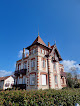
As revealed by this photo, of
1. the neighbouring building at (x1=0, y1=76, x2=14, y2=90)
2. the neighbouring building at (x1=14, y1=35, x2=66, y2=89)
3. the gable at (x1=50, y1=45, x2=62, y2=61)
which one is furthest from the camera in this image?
the neighbouring building at (x1=0, y1=76, x2=14, y2=90)

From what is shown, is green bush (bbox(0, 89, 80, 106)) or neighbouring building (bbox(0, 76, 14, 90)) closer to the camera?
green bush (bbox(0, 89, 80, 106))

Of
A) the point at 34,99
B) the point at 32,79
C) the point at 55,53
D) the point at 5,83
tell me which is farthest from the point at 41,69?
the point at 5,83

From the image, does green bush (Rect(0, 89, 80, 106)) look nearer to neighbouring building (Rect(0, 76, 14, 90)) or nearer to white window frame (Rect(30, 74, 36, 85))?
white window frame (Rect(30, 74, 36, 85))

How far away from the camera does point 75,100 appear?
21.4 feet

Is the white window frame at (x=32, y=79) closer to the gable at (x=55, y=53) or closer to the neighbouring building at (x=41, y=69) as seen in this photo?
the neighbouring building at (x=41, y=69)

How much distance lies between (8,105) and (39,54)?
45.6ft

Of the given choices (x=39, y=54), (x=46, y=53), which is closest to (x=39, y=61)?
(x=39, y=54)

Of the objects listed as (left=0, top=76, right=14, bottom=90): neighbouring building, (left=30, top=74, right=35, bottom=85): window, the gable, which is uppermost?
the gable

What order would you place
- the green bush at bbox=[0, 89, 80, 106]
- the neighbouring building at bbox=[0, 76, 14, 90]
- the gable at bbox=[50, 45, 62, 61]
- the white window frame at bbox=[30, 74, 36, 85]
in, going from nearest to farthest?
the green bush at bbox=[0, 89, 80, 106] → the white window frame at bbox=[30, 74, 36, 85] → the gable at bbox=[50, 45, 62, 61] → the neighbouring building at bbox=[0, 76, 14, 90]

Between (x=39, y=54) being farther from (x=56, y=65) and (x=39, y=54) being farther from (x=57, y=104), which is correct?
(x=57, y=104)

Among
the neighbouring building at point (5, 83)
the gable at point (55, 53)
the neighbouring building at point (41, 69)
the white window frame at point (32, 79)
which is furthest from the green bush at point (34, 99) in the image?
the neighbouring building at point (5, 83)

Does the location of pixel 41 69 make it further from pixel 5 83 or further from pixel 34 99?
pixel 5 83

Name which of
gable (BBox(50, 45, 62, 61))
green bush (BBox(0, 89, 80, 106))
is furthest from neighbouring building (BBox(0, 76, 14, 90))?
green bush (BBox(0, 89, 80, 106))

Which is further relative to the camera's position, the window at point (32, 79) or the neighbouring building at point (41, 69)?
the window at point (32, 79)
